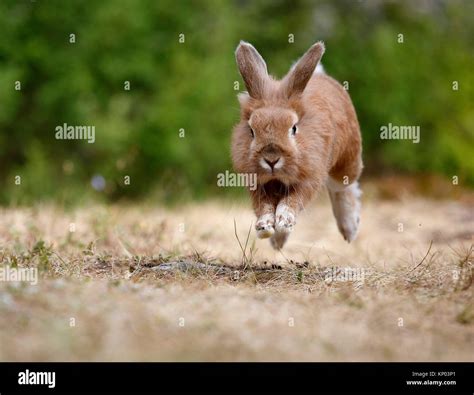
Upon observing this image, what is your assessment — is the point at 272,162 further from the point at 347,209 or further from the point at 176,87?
the point at 176,87

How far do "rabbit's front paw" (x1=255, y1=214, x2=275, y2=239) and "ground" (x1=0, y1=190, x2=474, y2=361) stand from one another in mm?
297

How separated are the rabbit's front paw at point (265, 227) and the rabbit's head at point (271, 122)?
12.9 inches

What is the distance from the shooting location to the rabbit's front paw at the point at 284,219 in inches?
261

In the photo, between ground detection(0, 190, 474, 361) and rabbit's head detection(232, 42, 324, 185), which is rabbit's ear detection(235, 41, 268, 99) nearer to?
rabbit's head detection(232, 42, 324, 185)

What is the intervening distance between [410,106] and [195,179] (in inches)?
211

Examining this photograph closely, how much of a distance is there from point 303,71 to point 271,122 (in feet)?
2.17

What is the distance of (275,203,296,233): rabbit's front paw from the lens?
261 inches

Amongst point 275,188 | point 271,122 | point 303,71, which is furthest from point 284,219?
point 303,71

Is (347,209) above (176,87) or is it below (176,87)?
below

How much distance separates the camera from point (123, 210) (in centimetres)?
1050

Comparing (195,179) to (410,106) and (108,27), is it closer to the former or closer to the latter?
(108,27)

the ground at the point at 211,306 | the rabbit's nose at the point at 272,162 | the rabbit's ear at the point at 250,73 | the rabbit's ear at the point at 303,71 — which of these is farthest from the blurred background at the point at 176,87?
the rabbit's nose at the point at 272,162

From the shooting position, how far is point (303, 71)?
6914mm
